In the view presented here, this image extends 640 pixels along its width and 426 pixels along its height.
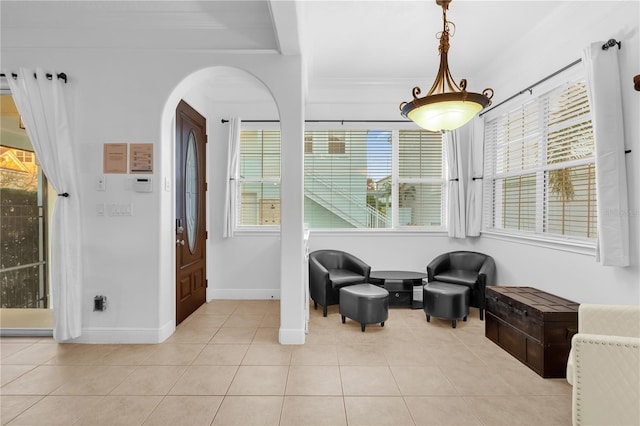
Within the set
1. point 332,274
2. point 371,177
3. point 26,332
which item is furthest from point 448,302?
point 26,332

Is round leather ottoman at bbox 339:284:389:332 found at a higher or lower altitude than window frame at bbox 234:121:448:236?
lower

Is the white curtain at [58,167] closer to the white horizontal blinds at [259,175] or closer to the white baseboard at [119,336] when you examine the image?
the white baseboard at [119,336]

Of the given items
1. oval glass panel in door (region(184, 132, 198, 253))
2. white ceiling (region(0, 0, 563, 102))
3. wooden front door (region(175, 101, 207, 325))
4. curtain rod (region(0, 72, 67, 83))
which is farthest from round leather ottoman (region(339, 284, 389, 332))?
curtain rod (region(0, 72, 67, 83))

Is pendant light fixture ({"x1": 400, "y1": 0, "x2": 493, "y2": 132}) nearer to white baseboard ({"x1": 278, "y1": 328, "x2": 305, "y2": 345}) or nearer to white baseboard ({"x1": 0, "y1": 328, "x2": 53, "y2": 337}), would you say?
white baseboard ({"x1": 278, "y1": 328, "x2": 305, "y2": 345})

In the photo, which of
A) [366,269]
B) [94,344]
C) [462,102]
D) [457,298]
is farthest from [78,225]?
[457,298]

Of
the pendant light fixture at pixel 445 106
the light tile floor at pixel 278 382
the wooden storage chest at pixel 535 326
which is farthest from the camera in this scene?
the wooden storage chest at pixel 535 326

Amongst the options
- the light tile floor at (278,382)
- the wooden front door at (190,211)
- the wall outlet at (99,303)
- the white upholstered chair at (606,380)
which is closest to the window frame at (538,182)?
the light tile floor at (278,382)

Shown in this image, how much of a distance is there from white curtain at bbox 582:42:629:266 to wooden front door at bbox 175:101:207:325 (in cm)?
392

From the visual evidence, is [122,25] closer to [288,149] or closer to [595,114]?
[288,149]

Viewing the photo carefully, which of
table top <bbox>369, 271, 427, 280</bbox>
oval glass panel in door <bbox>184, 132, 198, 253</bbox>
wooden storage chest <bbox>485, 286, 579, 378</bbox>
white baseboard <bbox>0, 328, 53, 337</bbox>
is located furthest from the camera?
table top <bbox>369, 271, 427, 280</bbox>

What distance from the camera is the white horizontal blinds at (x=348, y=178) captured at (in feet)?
15.9

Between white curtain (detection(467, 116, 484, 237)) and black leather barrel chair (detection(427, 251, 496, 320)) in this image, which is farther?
white curtain (detection(467, 116, 484, 237))

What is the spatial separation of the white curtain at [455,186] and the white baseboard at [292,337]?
2.68 m

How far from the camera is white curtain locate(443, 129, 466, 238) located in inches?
177
